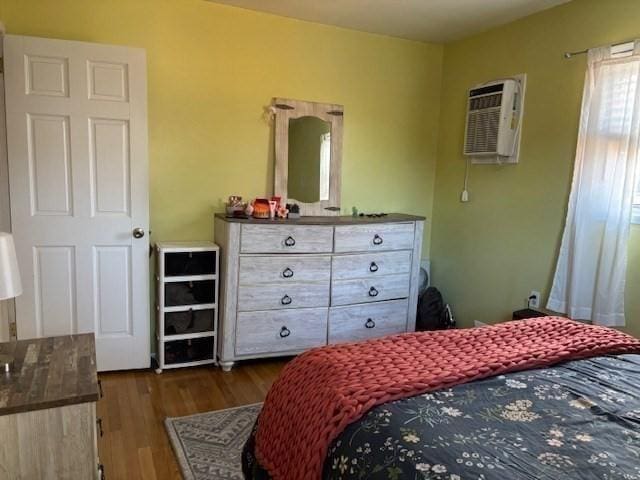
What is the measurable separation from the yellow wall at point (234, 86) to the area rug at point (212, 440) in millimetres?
1288

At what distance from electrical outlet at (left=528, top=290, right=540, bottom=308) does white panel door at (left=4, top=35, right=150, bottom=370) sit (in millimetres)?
2602

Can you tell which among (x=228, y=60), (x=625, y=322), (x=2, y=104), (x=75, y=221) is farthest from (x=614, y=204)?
(x=2, y=104)

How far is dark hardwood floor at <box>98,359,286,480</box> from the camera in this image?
6.88 ft

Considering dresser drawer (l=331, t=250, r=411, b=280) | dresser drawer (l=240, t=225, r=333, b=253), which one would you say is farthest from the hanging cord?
dresser drawer (l=240, t=225, r=333, b=253)

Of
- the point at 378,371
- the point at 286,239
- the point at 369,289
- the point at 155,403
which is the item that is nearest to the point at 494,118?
the point at 369,289

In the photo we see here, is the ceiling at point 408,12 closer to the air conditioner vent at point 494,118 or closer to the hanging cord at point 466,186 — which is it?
the air conditioner vent at point 494,118

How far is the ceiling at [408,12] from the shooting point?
301 centimetres

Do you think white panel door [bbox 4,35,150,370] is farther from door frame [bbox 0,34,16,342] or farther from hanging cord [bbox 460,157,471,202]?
hanging cord [bbox 460,157,471,202]

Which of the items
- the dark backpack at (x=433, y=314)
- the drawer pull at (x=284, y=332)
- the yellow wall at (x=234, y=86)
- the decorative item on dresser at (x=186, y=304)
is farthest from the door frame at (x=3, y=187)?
the dark backpack at (x=433, y=314)

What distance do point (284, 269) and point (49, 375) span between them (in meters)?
1.76

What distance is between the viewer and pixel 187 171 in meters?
3.19

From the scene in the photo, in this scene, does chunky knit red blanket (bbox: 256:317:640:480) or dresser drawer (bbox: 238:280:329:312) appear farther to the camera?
dresser drawer (bbox: 238:280:329:312)

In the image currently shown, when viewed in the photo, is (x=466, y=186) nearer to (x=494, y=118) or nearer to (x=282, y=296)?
(x=494, y=118)

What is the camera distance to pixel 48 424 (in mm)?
1342
